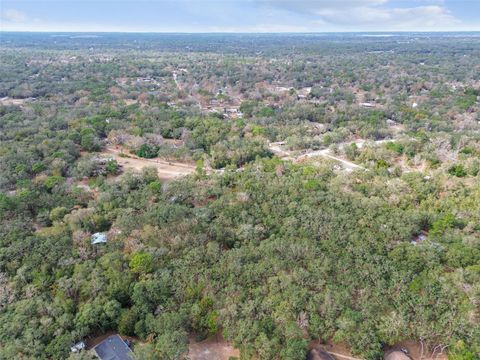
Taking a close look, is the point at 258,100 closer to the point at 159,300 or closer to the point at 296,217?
the point at 296,217

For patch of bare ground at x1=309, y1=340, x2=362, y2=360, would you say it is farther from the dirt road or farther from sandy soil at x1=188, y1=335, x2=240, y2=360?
the dirt road

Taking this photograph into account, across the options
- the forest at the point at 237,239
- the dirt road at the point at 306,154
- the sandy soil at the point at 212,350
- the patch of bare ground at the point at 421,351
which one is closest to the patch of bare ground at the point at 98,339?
the forest at the point at 237,239

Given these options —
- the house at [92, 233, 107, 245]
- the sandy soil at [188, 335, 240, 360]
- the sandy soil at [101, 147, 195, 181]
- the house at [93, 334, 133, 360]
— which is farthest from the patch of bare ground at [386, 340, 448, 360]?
the sandy soil at [101, 147, 195, 181]

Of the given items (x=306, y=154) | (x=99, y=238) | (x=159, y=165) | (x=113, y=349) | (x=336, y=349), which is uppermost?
(x=306, y=154)

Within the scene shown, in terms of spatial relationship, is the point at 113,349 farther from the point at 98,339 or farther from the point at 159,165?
the point at 159,165

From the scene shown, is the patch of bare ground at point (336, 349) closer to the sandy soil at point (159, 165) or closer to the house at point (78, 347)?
the house at point (78, 347)

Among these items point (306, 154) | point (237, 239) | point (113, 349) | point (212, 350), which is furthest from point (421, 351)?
point (306, 154)
